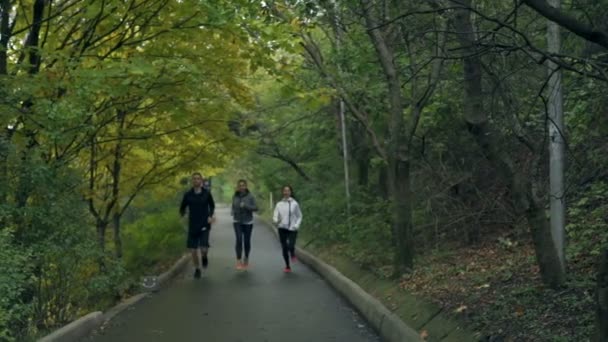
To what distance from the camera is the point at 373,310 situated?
377 inches

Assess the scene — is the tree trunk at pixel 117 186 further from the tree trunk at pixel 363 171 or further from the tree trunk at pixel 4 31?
the tree trunk at pixel 363 171

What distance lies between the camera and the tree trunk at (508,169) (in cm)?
732

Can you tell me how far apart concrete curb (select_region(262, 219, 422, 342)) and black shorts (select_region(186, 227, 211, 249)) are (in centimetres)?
257

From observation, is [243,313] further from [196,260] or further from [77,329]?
[196,260]

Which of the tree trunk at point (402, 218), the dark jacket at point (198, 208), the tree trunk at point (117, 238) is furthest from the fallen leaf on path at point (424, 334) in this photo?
the tree trunk at point (117, 238)

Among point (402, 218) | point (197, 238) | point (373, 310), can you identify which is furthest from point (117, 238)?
point (373, 310)

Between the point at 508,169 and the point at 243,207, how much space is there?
891 cm

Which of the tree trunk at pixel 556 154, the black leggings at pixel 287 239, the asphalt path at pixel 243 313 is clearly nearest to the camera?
the tree trunk at pixel 556 154

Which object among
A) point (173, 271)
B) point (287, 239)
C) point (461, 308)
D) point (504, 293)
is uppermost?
point (287, 239)

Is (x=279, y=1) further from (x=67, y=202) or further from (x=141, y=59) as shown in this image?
(x=67, y=202)

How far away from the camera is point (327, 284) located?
14242mm

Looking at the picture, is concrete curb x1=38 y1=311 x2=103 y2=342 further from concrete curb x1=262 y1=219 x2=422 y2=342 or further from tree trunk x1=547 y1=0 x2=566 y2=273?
tree trunk x1=547 y1=0 x2=566 y2=273

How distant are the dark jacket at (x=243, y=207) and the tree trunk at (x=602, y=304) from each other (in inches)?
442

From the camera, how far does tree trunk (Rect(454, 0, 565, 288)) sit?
24.0 feet
